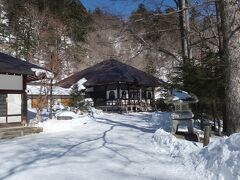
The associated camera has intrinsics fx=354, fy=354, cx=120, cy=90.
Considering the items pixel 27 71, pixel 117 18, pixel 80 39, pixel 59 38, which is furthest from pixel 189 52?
pixel 80 39

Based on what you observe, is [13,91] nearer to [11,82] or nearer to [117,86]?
[11,82]

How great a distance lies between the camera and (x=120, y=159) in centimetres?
835

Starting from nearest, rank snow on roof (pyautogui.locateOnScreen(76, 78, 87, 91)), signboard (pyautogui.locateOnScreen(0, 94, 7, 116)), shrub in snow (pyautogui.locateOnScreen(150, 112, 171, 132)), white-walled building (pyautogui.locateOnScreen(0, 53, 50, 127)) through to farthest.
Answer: shrub in snow (pyautogui.locateOnScreen(150, 112, 171, 132)), white-walled building (pyautogui.locateOnScreen(0, 53, 50, 127)), signboard (pyautogui.locateOnScreen(0, 94, 7, 116)), snow on roof (pyautogui.locateOnScreen(76, 78, 87, 91))

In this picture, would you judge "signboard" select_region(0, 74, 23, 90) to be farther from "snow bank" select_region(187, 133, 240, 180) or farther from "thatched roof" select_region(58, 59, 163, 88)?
"thatched roof" select_region(58, 59, 163, 88)

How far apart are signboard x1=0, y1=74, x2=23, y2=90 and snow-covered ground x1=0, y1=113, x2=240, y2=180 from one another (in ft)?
16.4

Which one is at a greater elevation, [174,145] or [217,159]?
[217,159]

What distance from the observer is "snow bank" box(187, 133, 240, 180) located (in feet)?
18.5

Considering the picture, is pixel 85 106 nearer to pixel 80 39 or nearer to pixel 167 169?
pixel 167 169

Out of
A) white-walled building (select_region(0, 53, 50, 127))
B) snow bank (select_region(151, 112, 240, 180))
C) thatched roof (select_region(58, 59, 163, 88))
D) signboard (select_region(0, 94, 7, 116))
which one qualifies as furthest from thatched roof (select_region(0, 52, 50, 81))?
thatched roof (select_region(58, 59, 163, 88))

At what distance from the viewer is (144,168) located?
7.47 meters

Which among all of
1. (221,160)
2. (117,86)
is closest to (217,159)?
(221,160)

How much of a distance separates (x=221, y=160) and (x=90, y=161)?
124 inches

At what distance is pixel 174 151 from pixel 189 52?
395 inches

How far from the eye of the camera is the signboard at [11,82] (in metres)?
15.3
